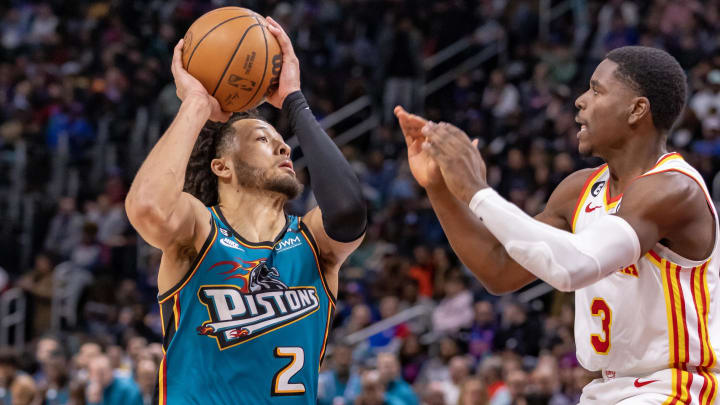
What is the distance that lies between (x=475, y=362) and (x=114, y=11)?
1082 cm

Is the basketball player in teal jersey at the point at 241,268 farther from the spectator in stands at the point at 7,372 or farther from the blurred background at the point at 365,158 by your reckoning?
the spectator in stands at the point at 7,372

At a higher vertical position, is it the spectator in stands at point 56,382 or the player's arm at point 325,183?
the player's arm at point 325,183

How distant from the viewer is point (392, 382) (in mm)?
9469

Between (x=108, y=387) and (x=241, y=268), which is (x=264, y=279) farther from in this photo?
(x=108, y=387)

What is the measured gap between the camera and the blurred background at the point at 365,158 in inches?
410

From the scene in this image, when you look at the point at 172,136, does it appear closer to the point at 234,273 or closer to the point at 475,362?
the point at 234,273

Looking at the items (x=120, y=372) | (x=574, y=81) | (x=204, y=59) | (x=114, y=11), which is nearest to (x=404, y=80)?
(x=574, y=81)

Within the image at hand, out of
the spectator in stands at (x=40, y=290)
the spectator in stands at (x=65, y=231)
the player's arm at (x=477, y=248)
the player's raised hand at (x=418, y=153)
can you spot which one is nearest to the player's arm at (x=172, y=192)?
the player's raised hand at (x=418, y=153)

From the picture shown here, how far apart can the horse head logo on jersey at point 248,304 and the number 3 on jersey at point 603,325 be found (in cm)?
110

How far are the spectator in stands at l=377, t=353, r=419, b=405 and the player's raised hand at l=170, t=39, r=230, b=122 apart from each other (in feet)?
18.2

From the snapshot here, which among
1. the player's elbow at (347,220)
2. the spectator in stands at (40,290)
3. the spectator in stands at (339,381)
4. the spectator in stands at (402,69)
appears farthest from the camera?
the spectator in stands at (402,69)

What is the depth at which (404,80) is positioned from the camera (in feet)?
52.4

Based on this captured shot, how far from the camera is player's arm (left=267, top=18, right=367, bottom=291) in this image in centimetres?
404

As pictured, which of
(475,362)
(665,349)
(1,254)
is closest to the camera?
(665,349)
